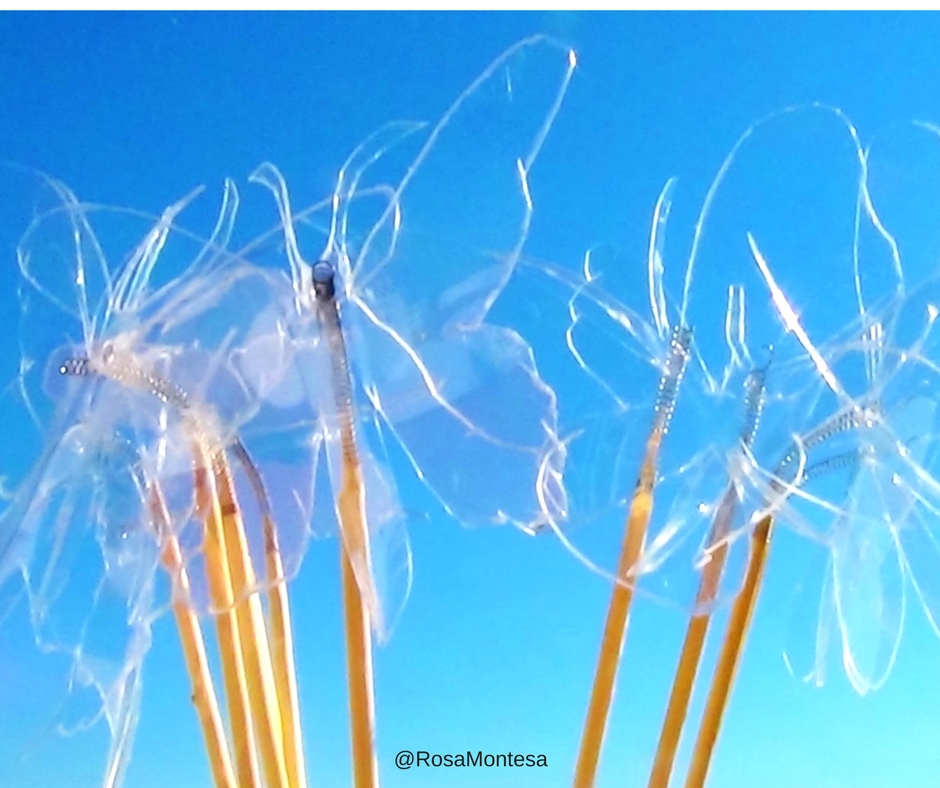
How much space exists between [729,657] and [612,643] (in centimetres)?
6

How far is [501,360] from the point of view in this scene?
0.56 m

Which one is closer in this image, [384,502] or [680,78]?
[384,502]

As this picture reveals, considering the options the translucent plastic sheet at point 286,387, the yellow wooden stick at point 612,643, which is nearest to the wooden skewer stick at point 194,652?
the translucent plastic sheet at point 286,387

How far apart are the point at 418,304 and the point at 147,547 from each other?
148mm

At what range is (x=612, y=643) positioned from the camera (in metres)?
0.53

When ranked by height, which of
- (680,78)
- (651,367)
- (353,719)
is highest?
(680,78)

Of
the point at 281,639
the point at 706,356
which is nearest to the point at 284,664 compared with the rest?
the point at 281,639

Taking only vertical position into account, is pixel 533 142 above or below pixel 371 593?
above

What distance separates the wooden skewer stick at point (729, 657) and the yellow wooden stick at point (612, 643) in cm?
5

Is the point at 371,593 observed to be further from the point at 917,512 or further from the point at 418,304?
the point at 917,512

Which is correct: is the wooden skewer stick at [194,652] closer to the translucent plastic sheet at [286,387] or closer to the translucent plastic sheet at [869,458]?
the translucent plastic sheet at [286,387]

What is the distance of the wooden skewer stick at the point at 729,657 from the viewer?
0.55m

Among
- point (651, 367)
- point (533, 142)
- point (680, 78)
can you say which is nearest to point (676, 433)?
point (651, 367)

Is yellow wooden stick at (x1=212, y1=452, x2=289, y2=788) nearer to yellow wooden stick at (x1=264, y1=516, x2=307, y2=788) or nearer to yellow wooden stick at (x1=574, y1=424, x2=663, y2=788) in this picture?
yellow wooden stick at (x1=264, y1=516, x2=307, y2=788)
